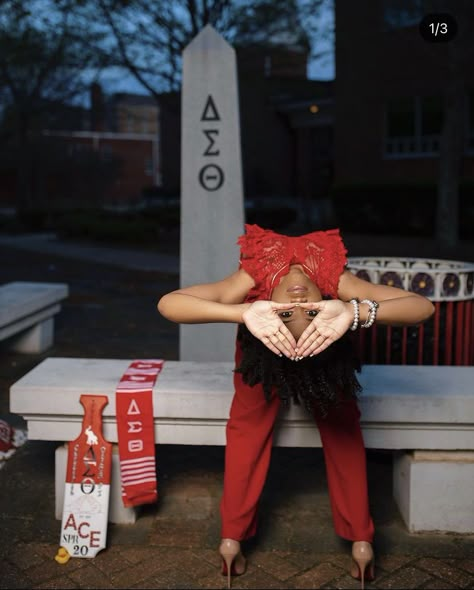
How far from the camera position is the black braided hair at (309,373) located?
9.59ft

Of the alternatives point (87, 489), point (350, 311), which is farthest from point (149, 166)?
point (350, 311)

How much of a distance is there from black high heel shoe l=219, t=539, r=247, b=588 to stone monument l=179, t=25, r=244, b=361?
2.61 m

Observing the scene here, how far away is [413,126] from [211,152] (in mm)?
16478

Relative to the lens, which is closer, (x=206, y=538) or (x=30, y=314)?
(x=206, y=538)

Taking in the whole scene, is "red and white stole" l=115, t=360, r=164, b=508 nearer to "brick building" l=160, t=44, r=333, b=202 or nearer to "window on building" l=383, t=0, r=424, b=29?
"window on building" l=383, t=0, r=424, b=29

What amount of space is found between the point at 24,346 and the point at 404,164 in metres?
15.8

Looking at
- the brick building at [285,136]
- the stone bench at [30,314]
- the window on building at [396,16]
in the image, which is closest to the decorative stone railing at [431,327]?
the stone bench at [30,314]

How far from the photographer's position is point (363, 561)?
301cm

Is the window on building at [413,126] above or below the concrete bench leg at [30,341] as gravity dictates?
above

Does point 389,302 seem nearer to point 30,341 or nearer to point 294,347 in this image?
point 294,347

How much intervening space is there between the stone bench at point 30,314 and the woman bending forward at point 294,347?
3.78 meters

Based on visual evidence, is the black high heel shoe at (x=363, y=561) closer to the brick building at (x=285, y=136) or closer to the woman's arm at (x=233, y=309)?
the woman's arm at (x=233, y=309)

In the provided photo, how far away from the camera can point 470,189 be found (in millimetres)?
17062

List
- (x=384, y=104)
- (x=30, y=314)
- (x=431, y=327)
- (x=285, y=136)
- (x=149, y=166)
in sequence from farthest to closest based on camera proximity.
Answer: (x=149, y=166) → (x=285, y=136) → (x=384, y=104) → (x=30, y=314) → (x=431, y=327)
